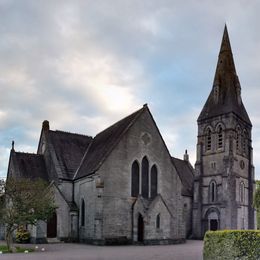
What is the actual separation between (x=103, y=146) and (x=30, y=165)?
915cm

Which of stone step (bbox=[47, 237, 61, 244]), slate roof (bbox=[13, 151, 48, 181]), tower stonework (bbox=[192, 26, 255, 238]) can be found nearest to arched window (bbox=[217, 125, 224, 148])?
tower stonework (bbox=[192, 26, 255, 238])

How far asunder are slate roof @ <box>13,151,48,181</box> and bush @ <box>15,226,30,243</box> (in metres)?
5.94

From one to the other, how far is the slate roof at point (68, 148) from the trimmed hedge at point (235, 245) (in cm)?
2774

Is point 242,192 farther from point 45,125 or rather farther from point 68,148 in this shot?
point 45,125

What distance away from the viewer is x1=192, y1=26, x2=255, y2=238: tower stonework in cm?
5928

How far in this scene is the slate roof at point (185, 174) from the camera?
213 ft

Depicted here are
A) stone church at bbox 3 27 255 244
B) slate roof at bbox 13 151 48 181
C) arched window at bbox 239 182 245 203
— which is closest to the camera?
stone church at bbox 3 27 255 244

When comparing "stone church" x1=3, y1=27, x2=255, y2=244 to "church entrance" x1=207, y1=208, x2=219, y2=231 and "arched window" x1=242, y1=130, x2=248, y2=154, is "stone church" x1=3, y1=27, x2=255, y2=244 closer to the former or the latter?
"church entrance" x1=207, y1=208, x2=219, y2=231

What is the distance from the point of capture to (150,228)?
4197 centimetres

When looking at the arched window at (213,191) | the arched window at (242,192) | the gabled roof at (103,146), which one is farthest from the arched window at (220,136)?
the gabled roof at (103,146)

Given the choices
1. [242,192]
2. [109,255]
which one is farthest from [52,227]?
[242,192]

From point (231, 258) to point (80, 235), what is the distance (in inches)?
1053

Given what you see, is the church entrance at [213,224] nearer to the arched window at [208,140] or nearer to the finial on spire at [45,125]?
the arched window at [208,140]

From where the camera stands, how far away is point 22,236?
42719 millimetres
